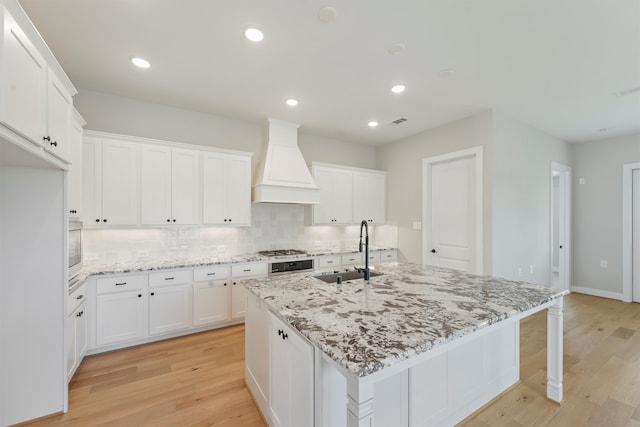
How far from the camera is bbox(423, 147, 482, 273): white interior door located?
364 cm

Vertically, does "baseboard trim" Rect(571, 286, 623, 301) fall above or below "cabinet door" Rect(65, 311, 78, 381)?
below

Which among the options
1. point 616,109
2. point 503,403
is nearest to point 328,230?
point 503,403

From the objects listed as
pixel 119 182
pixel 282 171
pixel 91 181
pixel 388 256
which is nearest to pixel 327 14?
pixel 282 171

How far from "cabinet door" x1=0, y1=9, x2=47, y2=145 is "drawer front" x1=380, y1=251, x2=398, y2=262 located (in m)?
4.32

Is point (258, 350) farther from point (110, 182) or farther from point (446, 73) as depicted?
point (446, 73)

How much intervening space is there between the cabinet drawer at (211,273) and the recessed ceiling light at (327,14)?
2.74m

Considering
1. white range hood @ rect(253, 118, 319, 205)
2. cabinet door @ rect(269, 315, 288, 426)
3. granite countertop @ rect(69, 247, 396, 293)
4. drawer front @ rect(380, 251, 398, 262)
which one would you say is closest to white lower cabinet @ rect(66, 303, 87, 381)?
granite countertop @ rect(69, 247, 396, 293)

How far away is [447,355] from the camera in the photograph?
1.70 m

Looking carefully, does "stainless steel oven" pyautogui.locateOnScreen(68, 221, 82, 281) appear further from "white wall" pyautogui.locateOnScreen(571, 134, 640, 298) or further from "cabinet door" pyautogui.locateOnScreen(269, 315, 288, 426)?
"white wall" pyautogui.locateOnScreen(571, 134, 640, 298)

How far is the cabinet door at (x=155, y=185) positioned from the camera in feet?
10.3

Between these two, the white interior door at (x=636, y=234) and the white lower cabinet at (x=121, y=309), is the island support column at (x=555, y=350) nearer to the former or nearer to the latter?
the white lower cabinet at (x=121, y=309)

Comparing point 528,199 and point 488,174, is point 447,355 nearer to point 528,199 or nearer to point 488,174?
point 488,174

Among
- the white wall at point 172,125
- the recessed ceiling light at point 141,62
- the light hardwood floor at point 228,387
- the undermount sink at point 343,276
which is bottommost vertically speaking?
the light hardwood floor at point 228,387

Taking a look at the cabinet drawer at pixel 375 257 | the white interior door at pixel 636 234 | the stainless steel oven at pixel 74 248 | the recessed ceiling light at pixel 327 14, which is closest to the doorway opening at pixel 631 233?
the white interior door at pixel 636 234
